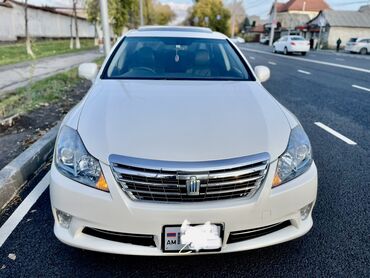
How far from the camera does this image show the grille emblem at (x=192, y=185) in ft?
6.39

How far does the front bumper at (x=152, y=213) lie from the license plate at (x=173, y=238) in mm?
25

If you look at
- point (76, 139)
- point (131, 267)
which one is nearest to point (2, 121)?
point (76, 139)

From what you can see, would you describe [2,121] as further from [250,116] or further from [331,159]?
[331,159]

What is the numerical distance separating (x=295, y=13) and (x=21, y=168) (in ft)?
249

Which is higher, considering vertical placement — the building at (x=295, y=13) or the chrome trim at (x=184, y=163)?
the building at (x=295, y=13)

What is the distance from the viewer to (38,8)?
117ft

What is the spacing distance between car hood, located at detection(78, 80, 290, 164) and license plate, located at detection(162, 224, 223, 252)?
399 mm

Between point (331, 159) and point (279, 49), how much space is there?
2541cm

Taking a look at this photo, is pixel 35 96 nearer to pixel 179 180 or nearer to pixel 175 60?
pixel 175 60

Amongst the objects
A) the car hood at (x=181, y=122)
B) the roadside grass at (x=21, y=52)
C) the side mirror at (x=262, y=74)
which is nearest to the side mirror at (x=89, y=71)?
the car hood at (x=181, y=122)

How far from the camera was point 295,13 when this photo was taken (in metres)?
70.4

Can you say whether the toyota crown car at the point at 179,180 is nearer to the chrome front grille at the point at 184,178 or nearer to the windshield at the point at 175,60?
the chrome front grille at the point at 184,178

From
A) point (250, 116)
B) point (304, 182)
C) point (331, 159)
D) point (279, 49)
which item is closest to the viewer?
point (304, 182)

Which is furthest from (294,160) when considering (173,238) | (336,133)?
(336,133)
